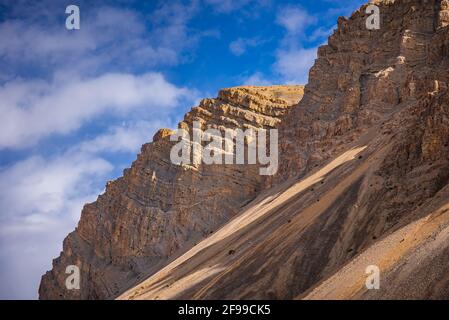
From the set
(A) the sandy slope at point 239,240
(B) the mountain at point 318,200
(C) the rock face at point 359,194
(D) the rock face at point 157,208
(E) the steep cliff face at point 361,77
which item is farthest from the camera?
(D) the rock face at point 157,208

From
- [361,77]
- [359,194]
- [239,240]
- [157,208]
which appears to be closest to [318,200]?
[359,194]

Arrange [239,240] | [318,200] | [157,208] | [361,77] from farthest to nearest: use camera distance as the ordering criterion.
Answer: [157,208] < [361,77] < [239,240] < [318,200]

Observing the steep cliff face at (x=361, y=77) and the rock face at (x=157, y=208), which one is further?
the rock face at (x=157, y=208)

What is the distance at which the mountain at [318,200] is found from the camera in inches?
1096

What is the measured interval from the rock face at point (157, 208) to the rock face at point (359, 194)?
24.2ft

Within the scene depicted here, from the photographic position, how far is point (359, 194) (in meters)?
35.8

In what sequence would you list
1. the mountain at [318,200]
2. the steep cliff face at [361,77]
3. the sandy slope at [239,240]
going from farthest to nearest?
1. the steep cliff face at [361,77]
2. the sandy slope at [239,240]
3. the mountain at [318,200]

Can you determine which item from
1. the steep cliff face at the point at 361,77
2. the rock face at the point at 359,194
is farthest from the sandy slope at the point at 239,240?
the steep cliff face at the point at 361,77

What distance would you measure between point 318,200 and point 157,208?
32.1 metres

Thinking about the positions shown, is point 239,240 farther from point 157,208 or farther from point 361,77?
point 157,208

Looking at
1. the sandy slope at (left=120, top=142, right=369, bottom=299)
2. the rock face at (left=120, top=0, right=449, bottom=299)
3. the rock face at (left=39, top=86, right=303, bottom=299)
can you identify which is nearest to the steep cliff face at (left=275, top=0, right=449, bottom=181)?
the rock face at (left=120, top=0, right=449, bottom=299)

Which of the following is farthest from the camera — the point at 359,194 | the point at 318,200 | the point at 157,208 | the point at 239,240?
the point at 157,208

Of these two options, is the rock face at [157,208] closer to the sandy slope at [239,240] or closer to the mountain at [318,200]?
the mountain at [318,200]
